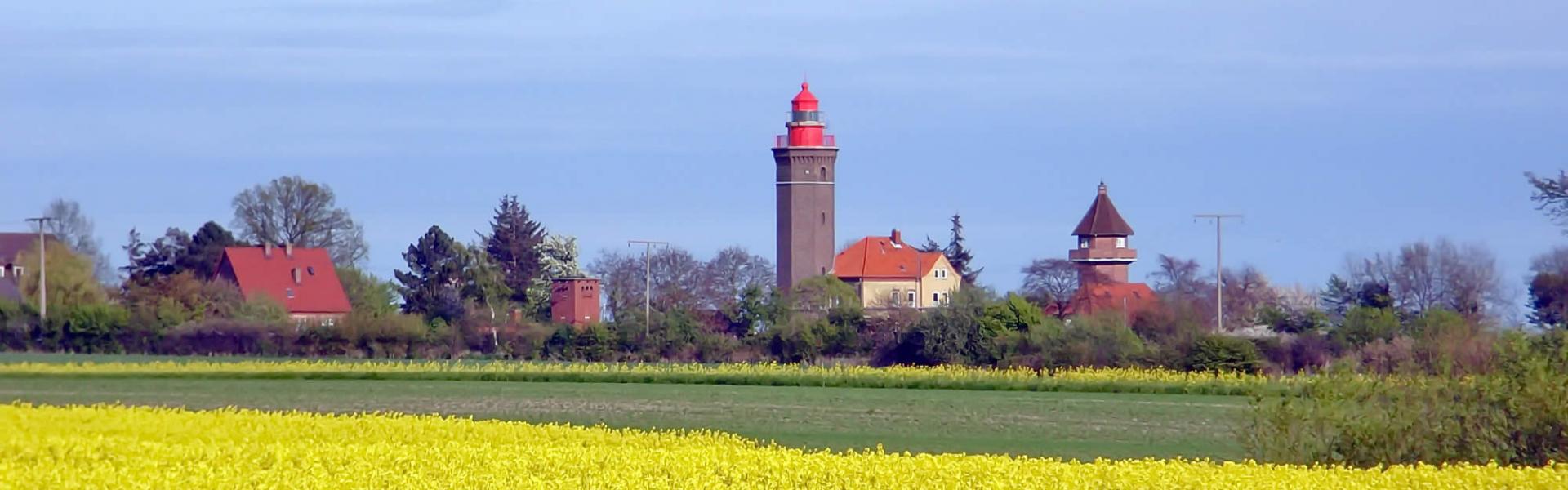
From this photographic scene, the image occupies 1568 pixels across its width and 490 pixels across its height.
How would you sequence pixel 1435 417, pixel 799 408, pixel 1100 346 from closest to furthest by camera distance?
1. pixel 1435 417
2. pixel 799 408
3. pixel 1100 346

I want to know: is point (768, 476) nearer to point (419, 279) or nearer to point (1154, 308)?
point (1154, 308)

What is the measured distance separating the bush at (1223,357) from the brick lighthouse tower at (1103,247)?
3412cm

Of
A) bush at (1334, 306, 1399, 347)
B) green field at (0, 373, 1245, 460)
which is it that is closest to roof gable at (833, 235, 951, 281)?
bush at (1334, 306, 1399, 347)

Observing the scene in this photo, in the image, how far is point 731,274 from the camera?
8975cm

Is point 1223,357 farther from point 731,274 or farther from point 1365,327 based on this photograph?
point 731,274

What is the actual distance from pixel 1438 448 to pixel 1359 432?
2.36ft

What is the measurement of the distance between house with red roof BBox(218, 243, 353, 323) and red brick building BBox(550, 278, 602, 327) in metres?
8.63

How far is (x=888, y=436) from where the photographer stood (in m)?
25.2

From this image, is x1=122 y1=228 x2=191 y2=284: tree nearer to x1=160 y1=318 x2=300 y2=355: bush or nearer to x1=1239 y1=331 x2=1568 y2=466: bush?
x1=160 y1=318 x2=300 y2=355: bush

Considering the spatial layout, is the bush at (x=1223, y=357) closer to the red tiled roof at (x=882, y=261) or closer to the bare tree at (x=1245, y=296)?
the bare tree at (x=1245, y=296)

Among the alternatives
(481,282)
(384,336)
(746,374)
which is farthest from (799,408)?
(481,282)

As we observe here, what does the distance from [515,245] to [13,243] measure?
2458 centimetres

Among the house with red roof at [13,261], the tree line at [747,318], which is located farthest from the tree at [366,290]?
the house with red roof at [13,261]

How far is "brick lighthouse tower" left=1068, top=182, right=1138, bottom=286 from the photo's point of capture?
255 ft
